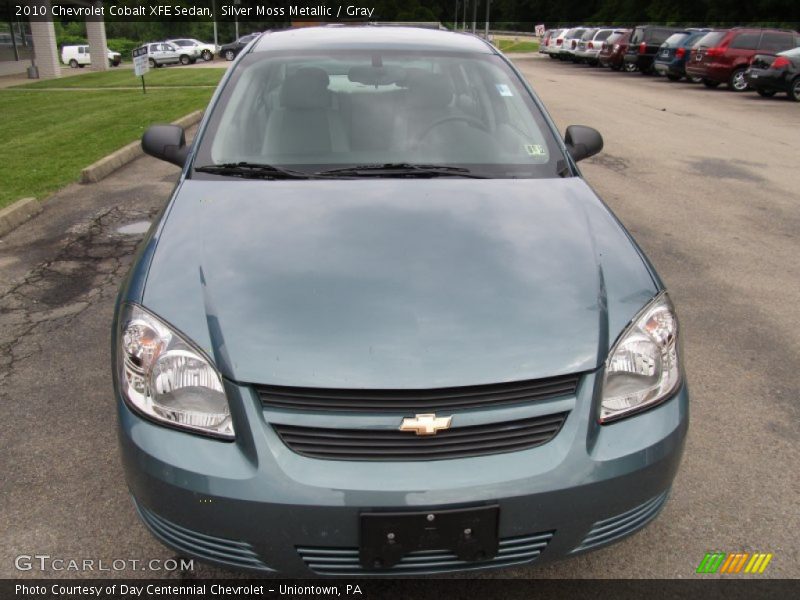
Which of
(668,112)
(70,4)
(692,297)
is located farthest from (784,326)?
(70,4)

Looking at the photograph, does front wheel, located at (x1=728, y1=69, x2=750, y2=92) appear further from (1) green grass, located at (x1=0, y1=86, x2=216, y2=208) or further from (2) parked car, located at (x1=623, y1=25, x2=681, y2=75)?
(1) green grass, located at (x1=0, y1=86, x2=216, y2=208)

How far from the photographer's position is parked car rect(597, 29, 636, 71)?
93.7ft

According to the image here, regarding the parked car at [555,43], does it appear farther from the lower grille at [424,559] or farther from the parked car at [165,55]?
the lower grille at [424,559]

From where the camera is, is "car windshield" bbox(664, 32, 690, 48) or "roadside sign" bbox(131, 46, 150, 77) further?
"car windshield" bbox(664, 32, 690, 48)

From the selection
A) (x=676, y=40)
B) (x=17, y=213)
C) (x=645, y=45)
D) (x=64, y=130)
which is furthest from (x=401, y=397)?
(x=645, y=45)

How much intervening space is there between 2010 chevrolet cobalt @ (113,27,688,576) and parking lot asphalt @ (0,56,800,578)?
18.2 inches

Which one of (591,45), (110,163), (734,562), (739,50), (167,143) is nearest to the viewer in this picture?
(734,562)

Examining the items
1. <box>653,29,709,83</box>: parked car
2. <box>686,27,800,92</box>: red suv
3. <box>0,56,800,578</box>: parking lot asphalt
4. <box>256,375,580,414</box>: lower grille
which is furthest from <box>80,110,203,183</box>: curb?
<box>653,29,709,83</box>: parked car

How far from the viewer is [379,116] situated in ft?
10.7

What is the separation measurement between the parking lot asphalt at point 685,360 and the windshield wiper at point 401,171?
1.49 meters

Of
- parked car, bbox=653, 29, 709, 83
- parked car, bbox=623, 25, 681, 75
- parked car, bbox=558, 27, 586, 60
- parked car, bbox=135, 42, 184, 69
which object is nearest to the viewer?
parked car, bbox=653, 29, 709, 83

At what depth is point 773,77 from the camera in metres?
17.3

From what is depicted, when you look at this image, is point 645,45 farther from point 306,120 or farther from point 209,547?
point 209,547

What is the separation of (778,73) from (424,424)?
18796 mm
